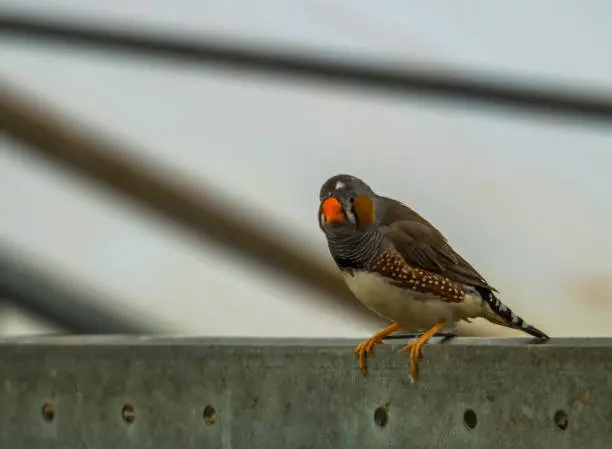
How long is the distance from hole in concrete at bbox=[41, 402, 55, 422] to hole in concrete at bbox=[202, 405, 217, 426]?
26 cm

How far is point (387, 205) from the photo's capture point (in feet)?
5.12

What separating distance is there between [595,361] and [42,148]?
5.35ft

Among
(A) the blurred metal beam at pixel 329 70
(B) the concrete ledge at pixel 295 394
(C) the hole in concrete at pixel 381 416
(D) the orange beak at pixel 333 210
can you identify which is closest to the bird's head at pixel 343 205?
(D) the orange beak at pixel 333 210

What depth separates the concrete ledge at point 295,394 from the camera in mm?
1218

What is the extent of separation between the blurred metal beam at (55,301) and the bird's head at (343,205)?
1231 mm

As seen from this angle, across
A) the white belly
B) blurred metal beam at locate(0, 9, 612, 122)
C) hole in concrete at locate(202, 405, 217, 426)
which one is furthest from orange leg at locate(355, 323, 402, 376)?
blurred metal beam at locate(0, 9, 612, 122)

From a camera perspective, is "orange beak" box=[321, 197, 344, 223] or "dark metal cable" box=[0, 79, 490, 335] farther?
"dark metal cable" box=[0, 79, 490, 335]

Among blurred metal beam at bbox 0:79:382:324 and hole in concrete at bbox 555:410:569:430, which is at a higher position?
blurred metal beam at bbox 0:79:382:324

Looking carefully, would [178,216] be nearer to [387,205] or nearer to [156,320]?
[156,320]

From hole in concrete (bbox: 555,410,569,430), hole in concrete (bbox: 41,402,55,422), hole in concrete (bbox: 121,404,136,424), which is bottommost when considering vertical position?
hole in concrete (bbox: 555,410,569,430)

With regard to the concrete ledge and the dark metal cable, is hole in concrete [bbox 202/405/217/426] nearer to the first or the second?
the concrete ledge

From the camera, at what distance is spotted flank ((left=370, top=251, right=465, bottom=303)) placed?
1.52 metres

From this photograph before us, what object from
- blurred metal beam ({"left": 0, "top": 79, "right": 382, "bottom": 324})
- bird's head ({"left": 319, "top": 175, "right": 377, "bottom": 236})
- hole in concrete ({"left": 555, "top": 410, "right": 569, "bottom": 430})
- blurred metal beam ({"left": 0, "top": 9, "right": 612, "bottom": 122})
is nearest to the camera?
hole in concrete ({"left": 555, "top": 410, "right": 569, "bottom": 430})

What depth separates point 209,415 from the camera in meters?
1.46
